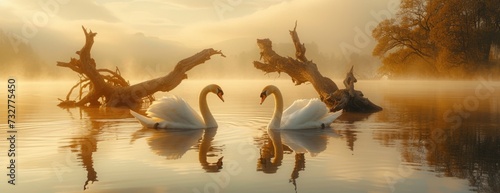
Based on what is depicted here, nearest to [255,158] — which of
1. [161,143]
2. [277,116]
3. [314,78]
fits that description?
[161,143]

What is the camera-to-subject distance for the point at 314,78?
97.8 feet

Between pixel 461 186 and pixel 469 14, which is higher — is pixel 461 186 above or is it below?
below

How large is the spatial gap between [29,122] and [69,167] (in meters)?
10.6

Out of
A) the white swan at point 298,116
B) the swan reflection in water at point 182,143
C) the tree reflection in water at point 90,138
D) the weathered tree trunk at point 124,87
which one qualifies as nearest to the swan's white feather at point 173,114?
the swan reflection in water at point 182,143

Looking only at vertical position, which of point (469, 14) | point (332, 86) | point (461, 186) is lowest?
point (461, 186)

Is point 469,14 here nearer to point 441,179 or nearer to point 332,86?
point 332,86

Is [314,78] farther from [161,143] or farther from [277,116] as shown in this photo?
[161,143]

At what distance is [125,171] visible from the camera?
11344 millimetres

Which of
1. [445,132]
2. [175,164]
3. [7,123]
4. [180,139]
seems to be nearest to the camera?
[175,164]

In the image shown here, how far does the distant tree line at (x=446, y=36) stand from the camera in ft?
198

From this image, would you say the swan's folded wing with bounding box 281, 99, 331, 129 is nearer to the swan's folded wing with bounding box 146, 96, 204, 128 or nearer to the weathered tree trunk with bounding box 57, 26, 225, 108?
the swan's folded wing with bounding box 146, 96, 204, 128

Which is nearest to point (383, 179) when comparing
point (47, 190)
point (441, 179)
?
point (441, 179)

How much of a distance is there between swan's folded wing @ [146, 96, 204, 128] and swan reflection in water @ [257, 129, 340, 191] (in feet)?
7.72

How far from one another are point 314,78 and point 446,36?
33.9m
